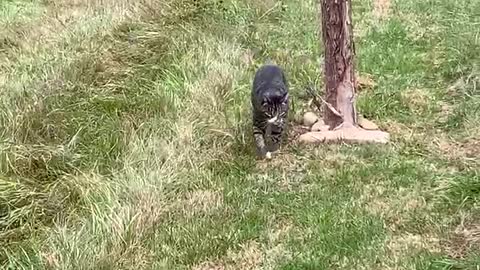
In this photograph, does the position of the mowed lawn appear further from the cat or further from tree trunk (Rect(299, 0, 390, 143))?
tree trunk (Rect(299, 0, 390, 143))

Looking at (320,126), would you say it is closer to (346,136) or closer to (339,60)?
(346,136)

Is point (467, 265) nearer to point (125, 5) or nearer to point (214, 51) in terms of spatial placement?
point (214, 51)

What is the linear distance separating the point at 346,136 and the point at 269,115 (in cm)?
65

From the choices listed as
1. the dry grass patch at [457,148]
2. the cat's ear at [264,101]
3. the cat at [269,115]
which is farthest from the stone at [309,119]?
the dry grass patch at [457,148]

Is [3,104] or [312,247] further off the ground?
[3,104]

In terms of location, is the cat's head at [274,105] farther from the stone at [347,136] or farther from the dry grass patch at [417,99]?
A: the dry grass patch at [417,99]

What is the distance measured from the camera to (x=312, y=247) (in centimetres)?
401

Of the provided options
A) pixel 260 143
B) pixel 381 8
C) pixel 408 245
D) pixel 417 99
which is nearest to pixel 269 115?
pixel 260 143

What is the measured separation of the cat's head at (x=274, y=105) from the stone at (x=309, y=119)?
61 centimetres

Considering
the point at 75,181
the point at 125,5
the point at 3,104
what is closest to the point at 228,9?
the point at 125,5

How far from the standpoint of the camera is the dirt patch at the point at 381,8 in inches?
320

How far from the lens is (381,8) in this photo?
8.37m

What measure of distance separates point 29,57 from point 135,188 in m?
3.12

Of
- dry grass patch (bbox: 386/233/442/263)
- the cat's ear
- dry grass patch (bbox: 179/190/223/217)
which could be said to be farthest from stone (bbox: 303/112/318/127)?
dry grass patch (bbox: 386/233/442/263)
